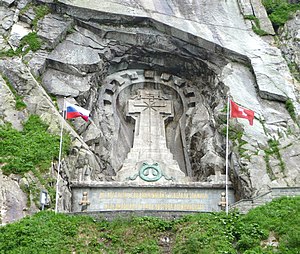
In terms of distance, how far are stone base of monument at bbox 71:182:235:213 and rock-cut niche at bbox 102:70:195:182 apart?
7.30 feet

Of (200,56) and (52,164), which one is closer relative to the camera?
(52,164)

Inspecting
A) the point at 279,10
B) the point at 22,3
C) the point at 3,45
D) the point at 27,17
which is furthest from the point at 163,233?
the point at 279,10

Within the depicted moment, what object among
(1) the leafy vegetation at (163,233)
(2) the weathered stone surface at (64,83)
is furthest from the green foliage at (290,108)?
(2) the weathered stone surface at (64,83)

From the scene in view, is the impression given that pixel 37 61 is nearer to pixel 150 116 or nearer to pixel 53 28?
pixel 53 28

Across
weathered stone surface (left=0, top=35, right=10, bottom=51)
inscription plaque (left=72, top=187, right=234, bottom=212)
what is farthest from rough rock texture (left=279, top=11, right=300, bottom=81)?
weathered stone surface (left=0, top=35, right=10, bottom=51)

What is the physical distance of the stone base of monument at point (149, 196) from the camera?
85.1 ft

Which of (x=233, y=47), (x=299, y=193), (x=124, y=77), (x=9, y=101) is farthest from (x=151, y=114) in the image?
(x=299, y=193)

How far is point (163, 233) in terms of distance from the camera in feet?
67.2

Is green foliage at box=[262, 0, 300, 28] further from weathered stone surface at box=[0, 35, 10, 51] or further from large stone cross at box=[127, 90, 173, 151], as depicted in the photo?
weathered stone surface at box=[0, 35, 10, 51]

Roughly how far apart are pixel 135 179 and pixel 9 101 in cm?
750

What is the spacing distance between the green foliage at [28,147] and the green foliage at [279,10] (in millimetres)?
18335

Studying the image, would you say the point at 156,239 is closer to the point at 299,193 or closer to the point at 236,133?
the point at 299,193

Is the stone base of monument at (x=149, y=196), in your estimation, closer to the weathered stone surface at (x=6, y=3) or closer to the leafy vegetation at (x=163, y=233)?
the leafy vegetation at (x=163, y=233)

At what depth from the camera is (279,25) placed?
123 ft
